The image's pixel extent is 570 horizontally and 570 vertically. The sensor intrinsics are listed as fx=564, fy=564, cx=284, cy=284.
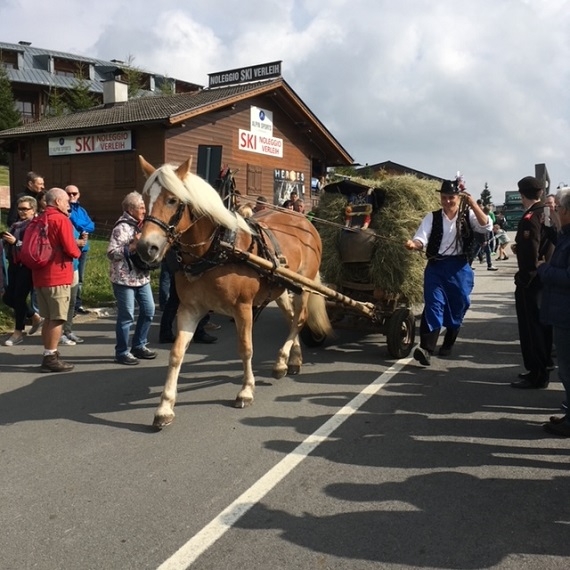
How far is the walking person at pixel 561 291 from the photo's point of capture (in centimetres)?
394

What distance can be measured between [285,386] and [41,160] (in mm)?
21545

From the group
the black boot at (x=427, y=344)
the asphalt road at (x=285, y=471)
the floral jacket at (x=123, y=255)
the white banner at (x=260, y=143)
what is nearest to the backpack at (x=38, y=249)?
the floral jacket at (x=123, y=255)

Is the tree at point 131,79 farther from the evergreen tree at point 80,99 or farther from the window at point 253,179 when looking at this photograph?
the window at point 253,179

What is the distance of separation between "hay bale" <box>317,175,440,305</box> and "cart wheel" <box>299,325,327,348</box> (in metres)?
0.73

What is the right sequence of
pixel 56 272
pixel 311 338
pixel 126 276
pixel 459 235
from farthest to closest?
pixel 311 338, pixel 126 276, pixel 459 235, pixel 56 272

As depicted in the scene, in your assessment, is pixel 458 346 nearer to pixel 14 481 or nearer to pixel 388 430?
pixel 388 430

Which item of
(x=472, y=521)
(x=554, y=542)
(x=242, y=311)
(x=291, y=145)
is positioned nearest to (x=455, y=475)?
(x=472, y=521)

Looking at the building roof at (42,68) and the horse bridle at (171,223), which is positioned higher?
the building roof at (42,68)

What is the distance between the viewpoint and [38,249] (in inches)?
225

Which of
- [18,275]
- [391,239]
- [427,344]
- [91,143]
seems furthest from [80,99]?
[427,344]

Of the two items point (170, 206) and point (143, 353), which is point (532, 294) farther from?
point (143, 353)

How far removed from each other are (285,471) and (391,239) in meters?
3.68

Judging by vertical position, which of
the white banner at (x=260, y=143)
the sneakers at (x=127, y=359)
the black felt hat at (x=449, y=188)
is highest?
the white banner at (x=260, y=143)

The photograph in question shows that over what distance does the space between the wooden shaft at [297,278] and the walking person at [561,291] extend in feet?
6.97
